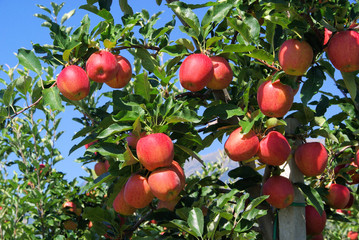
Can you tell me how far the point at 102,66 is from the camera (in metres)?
1.81

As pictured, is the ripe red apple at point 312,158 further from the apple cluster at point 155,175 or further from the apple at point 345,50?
the apple cluster at point 155,175

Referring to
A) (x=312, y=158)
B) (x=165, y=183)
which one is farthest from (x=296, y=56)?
(x=165, y=183)

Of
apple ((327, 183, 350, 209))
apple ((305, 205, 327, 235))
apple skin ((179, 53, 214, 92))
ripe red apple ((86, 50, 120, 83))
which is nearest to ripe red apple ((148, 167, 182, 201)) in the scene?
apple skin ((179, 53, 214, 92))

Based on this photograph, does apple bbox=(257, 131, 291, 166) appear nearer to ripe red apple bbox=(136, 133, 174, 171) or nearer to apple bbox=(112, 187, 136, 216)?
ripe red apple bbox=(136, 133, 174, 171)

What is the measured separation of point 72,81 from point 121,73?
0.83 feet

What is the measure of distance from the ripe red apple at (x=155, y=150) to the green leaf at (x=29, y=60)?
2.19 ft

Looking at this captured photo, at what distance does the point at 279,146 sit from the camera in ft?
5.86

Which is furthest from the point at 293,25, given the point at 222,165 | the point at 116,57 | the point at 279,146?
the point at 222,165

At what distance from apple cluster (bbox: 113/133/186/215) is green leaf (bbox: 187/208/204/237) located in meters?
0.11

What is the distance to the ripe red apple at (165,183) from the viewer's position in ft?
5.41

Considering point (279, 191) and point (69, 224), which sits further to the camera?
point (69, 224)

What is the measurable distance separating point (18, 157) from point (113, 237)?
1802 millimetres

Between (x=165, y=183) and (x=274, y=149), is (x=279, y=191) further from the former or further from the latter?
(x=165, y=183)

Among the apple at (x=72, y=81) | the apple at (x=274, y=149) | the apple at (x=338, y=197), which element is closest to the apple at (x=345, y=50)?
the apple at (x=274, y=149)
